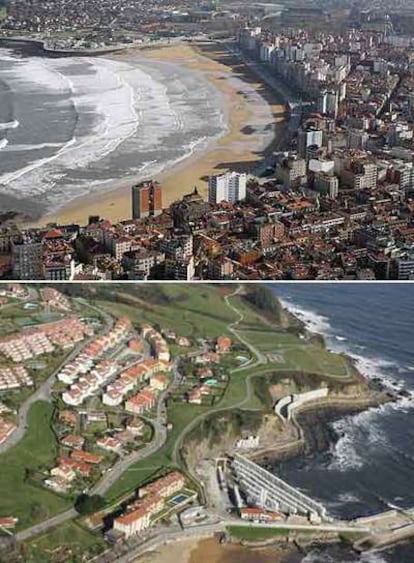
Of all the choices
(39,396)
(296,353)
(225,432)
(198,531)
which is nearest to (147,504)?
(198,531)

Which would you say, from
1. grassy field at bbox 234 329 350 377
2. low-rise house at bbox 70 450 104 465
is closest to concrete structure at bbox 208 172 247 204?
grassy field at bbox 234 329 350 377

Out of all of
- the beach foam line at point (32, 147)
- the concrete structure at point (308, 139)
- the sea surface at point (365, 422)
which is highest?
the sea surface at point (365, 422)

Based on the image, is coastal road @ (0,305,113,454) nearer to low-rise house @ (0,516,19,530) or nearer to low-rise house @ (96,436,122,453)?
low-rise house @ (96,436,122,453)

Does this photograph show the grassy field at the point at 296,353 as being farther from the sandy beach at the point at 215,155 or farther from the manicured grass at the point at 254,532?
the sandy beach at the point at 215,155

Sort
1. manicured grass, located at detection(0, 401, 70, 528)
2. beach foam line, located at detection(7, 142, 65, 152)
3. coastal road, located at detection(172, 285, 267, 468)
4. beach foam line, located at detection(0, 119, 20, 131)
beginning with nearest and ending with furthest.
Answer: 1. manicured grass, located at detection(0, 401, 70, 528)
2. coastal road, located at detection(172, 285, 267, 468)
3. beach foam line, located at detection(7, 142, 65, 152)
4. beach foam line, located at detection(0, 119, 20, 131)

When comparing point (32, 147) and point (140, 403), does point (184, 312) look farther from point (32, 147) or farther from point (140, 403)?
point (32, 147)

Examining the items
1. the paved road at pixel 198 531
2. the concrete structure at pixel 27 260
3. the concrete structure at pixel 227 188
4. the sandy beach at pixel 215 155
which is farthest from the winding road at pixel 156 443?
the concrete structure at pixel 227 188

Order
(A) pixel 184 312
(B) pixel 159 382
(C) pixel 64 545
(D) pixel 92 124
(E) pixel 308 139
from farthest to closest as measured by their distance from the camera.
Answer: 1. (D) pixel 92 124
2. (E) pixel 308 139
3. (A) pixel 184 312
4. (B) pixel 159 382
5. (C) pixel 64 545
